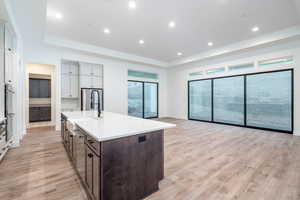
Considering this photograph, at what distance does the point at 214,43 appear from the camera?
17.4 ft

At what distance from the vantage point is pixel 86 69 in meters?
5.82

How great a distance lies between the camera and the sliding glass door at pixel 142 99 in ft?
24.4

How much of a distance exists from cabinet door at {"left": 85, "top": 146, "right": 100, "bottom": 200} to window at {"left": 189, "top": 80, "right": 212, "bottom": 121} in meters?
6.40

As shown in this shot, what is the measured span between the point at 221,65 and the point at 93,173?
21.6 feet

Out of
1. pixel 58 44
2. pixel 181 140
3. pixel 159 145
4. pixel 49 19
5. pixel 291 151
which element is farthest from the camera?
pixel 58 44

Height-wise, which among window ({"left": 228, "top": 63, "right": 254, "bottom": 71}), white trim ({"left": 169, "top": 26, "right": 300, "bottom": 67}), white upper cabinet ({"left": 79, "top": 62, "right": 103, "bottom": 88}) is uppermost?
white trim ({"left": 169, "top": 26, "right": 300, "bottom": 67})

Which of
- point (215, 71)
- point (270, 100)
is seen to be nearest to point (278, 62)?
point (270, 100)

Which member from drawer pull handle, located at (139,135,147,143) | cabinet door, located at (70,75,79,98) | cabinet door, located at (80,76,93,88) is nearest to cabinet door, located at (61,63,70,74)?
cabinet door, located at (70,75,79,98)

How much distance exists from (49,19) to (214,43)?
5317 millimetres

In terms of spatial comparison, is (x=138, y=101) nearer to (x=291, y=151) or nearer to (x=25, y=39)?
(x=25, y=39)

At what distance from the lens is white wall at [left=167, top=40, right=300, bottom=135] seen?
14.9 feet

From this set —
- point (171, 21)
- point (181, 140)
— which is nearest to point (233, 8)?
point (171, 21)

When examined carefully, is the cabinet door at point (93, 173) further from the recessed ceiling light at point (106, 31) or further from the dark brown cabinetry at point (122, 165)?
the recessed ceiling light at point (106, 31)

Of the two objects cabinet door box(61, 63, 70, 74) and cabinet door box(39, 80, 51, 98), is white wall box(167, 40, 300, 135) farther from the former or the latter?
cabinet door box(39, 80, 51, 98)
